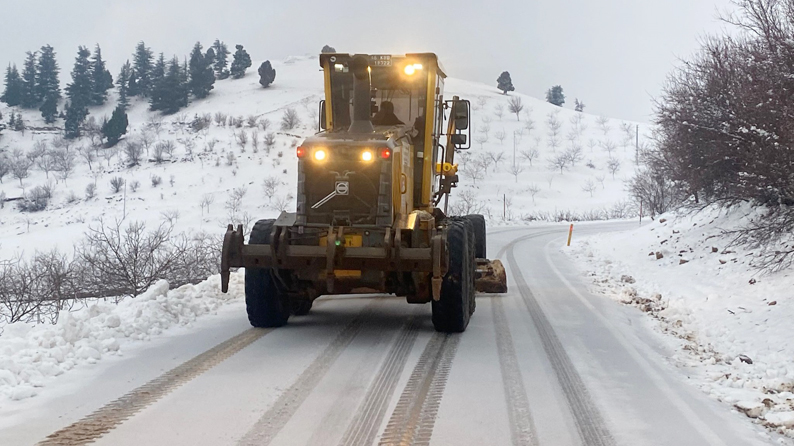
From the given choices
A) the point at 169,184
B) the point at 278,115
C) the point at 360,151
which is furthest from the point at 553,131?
the point at 360,151

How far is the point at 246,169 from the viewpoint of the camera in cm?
5781

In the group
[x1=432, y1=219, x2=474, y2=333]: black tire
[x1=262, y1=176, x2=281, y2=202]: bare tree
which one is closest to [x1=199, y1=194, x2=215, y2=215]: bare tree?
[x1=262, y1=176, x2=281, y2=202]: bare tree

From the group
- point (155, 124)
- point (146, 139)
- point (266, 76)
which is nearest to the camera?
point (146, 139)

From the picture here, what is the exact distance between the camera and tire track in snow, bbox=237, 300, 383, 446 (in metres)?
4.99

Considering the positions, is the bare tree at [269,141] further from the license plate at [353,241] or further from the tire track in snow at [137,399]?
the tire track in snow at [137,399]

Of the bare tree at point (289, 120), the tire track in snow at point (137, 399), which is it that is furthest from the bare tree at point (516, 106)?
the tire track in snow at point (137, 399)

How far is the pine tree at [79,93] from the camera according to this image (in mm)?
79188

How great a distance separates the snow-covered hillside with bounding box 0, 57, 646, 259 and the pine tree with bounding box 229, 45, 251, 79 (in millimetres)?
4314

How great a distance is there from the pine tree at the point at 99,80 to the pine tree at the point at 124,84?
1.76 m

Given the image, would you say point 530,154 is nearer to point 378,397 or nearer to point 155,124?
point 155,124

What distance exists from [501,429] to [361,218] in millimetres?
3753

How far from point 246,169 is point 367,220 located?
5115 cm

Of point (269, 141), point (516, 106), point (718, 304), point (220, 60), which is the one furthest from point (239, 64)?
point (718, 304)

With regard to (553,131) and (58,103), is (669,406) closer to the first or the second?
(553,131)
